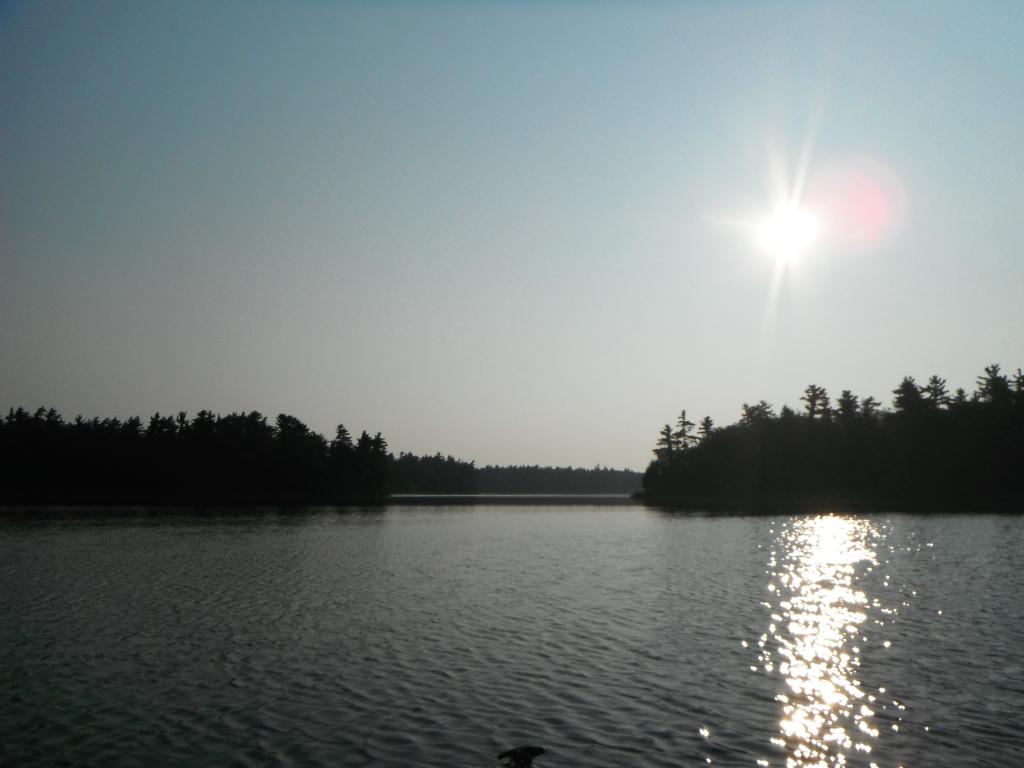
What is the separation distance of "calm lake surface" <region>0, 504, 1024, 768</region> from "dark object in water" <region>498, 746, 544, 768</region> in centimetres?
48

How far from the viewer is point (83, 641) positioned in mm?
31328

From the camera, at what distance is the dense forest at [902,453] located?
15762 centimetres

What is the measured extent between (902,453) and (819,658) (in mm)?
160512

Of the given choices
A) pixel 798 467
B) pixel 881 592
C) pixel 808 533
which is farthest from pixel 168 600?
pixel 798 467

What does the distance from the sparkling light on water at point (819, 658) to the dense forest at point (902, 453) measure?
11110cm

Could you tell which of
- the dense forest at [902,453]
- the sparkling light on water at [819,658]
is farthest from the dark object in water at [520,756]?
the dense forest at [902,453]

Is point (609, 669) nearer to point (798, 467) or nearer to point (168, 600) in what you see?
point (168, 600)

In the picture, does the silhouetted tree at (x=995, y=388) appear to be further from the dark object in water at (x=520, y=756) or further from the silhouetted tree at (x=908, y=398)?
the dark object in water at (x=520, y=756)

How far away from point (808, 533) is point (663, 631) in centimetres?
6760

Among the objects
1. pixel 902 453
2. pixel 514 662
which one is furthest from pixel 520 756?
pixel 902 453

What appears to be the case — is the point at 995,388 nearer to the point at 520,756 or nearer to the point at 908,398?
the point at 908,398

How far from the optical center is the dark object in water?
1669 cm

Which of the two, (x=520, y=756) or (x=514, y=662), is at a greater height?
(x=520, y=756)

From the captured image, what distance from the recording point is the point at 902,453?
6594 inches
